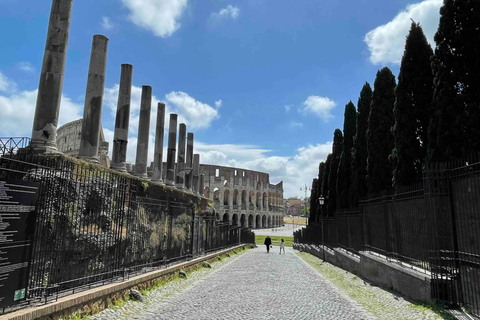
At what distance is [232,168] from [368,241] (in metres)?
52.2

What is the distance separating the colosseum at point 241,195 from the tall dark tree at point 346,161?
3755cm

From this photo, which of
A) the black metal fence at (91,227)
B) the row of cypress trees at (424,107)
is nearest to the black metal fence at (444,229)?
the row of cypress trees at (424,107)

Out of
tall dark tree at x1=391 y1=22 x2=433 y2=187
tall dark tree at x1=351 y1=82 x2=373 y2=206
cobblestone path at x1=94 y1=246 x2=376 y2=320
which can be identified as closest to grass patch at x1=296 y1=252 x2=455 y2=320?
cobblestone path at x1=94 y1=246 x2=376 y2=320

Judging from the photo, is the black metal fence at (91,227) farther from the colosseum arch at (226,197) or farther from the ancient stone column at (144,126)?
the colosseum arch at (226,197)

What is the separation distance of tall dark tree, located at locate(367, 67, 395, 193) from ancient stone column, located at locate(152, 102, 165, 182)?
10331 millimetres

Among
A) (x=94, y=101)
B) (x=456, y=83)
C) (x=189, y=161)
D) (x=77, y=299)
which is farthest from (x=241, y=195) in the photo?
(x=77, y=299)

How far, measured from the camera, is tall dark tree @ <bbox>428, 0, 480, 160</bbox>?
7973mm

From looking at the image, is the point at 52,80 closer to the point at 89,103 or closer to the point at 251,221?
the point at 89,103

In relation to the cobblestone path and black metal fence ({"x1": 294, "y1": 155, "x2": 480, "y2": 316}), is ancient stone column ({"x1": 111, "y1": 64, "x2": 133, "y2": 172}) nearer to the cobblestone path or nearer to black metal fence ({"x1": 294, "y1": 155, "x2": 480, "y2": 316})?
the cobblestone path

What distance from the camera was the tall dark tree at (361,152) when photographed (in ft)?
51.2

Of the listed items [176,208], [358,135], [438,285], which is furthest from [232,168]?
[438,285]

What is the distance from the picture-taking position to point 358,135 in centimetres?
1600

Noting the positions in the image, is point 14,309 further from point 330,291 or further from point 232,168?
point 232,168

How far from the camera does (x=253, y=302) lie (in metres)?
6.51
